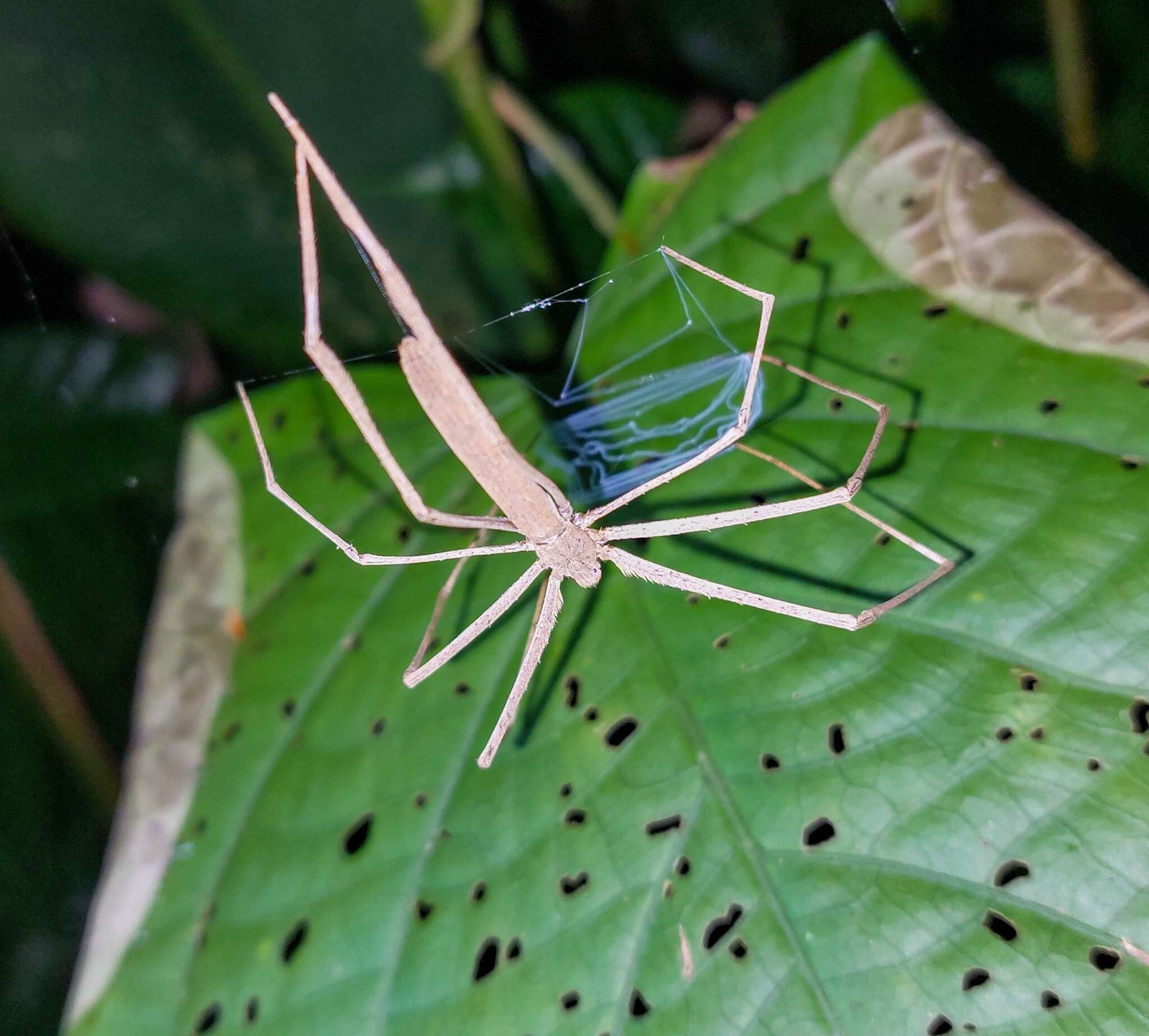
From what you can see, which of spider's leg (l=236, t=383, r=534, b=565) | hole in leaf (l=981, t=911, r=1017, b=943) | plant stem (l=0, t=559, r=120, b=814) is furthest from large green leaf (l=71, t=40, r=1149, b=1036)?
plant stem (l=0, t=559, r=120, b=814)

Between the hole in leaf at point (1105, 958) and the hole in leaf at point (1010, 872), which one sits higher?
the hole in leaf at point (1010, 872)

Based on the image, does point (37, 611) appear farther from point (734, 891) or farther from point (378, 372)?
point (734, 891)

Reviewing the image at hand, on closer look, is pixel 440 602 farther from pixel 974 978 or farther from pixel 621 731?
pixel 974 978

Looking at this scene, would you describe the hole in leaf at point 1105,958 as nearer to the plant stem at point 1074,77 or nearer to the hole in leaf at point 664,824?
the hole in leaf at point 664,824

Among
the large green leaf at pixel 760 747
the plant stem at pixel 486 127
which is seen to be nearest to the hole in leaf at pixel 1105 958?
the large green leaf at pixel 760 747

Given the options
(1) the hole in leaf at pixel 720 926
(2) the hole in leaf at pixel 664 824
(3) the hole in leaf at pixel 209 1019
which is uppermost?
(3) the hole in leaf at pixel 209 1019

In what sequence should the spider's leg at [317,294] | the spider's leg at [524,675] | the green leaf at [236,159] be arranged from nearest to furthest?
the spider's leg at [317,294]
the spider's leg at [524,675]
the green leaf at [236,159]

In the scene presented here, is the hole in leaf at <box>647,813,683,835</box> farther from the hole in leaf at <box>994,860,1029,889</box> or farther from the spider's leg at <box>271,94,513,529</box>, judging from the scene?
the spider's leg at <box>271,94,513,529</box>

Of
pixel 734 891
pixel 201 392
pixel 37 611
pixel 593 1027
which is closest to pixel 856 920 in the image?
pixel 734 891
